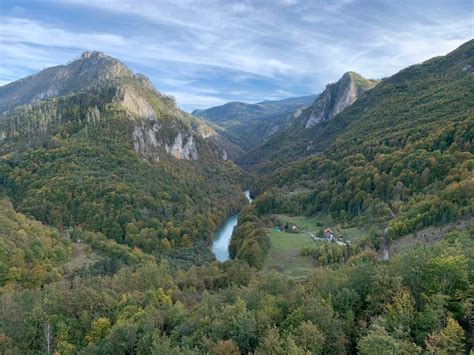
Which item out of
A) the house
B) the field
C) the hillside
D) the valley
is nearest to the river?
the valley

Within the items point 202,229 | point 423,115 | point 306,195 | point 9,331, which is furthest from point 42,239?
point 423,115

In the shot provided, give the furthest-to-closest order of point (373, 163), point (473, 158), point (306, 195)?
point (306, 195), point (373, 163), point (473, 158)

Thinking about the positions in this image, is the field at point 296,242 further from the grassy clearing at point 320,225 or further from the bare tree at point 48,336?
the bare tree at point 48,336

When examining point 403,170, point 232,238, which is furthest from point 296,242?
point 403,170

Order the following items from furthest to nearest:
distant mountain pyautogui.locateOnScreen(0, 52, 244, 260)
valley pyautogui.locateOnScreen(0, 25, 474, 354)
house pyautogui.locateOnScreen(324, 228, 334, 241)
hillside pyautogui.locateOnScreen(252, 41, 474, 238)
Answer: distant mountain pyautogui.locateOnScreen(0, 52, 244, 260) → house pyautogui.locateOnScreen(324, 228, 334, 241) → hillside pyautogui.locateOnScreen(252, 41, 474, 238) → valley pyautogui.locateOnScreen(0, 25, 474, 354)

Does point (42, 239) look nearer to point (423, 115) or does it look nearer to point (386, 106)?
point (423, 115)

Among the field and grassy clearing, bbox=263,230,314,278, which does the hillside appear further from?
grassy clearing, bbox=263,230,314,278
